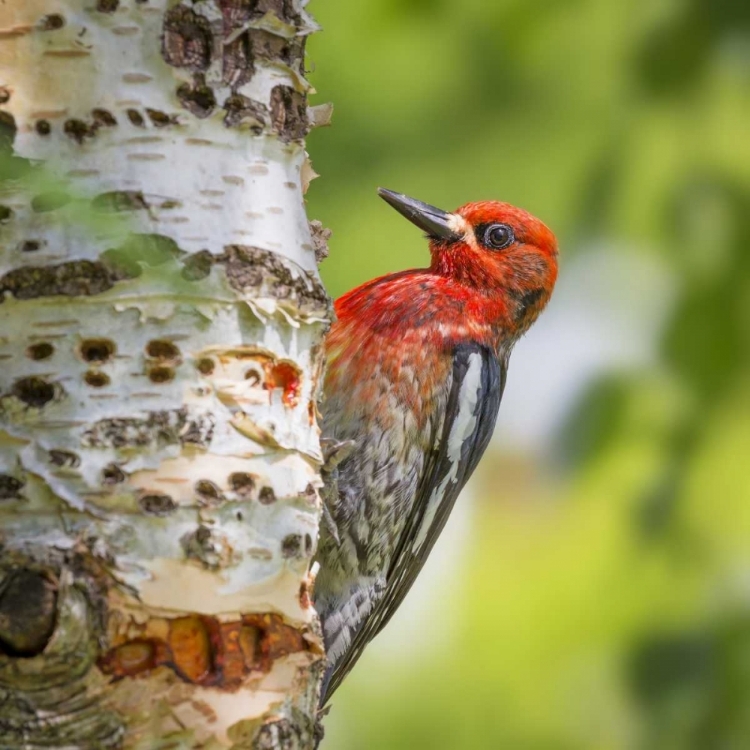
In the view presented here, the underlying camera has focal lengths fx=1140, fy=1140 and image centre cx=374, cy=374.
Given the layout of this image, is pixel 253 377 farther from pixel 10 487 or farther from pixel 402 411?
pixel 402 411

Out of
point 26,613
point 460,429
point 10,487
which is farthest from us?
point 460,429

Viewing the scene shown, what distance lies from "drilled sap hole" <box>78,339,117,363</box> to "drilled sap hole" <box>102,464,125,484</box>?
0.62ft

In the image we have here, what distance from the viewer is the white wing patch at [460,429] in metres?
4.11

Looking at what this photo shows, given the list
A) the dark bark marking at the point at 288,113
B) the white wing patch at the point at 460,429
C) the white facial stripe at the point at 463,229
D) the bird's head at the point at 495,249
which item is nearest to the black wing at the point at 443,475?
the white wing patch at the point at 460,429

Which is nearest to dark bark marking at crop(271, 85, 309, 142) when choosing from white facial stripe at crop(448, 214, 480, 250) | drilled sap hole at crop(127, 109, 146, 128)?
drilled sap hole at crop(127, 109, 146, 128)

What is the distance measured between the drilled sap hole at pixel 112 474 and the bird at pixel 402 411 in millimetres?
1676

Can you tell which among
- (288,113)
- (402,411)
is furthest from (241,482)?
(402,411)

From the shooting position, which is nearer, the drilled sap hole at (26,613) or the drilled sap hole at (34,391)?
the drilled sap hole at (26,613)

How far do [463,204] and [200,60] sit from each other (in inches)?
108

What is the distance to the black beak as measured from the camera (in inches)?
168

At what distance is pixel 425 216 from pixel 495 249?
0.35 metres

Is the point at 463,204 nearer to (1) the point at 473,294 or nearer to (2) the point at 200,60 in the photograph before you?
(1) the point at 473,294

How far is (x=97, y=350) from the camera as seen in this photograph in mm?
2006

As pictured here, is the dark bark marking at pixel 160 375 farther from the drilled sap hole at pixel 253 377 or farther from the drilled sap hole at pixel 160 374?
the drilled sap hole at pixel 253 377
